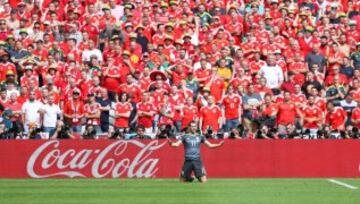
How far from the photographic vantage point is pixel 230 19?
122 ft

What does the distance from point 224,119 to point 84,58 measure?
511 cm

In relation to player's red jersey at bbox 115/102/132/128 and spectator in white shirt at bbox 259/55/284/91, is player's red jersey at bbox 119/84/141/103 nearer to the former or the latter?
player's red jersey at bbox 115/102/132/128

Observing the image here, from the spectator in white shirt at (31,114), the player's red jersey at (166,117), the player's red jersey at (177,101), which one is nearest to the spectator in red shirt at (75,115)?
the spectator in white shirt at (31,114)

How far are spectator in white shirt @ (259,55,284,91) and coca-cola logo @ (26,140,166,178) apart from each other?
13.9 feet

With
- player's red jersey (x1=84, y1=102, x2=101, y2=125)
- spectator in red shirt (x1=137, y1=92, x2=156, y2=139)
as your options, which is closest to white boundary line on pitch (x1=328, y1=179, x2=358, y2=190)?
spectator in red shirt (x1=137, y1=92, x2=156, y2=139)

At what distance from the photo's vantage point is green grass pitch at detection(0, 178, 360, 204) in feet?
78.1

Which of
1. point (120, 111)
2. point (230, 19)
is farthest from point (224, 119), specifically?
point (230, 19)

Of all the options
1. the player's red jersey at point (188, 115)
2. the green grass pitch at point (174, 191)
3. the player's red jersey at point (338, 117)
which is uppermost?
the player's red jersey at point (188, 115)

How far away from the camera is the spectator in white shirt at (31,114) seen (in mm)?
31797

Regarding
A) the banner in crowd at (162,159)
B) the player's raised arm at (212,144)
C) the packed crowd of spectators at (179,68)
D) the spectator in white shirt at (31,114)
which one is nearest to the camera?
the player's raised arm at (212,144)

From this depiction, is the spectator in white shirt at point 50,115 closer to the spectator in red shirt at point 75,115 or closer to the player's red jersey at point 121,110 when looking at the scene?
the spectator in red shirt at point 75,115

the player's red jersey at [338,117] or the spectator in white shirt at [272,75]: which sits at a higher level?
the spectator in white shirt at [272,75]

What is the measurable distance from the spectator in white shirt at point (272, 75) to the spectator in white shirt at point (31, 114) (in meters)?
7.10

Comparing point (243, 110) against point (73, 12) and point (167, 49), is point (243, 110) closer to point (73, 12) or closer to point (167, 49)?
point (167, 49)
